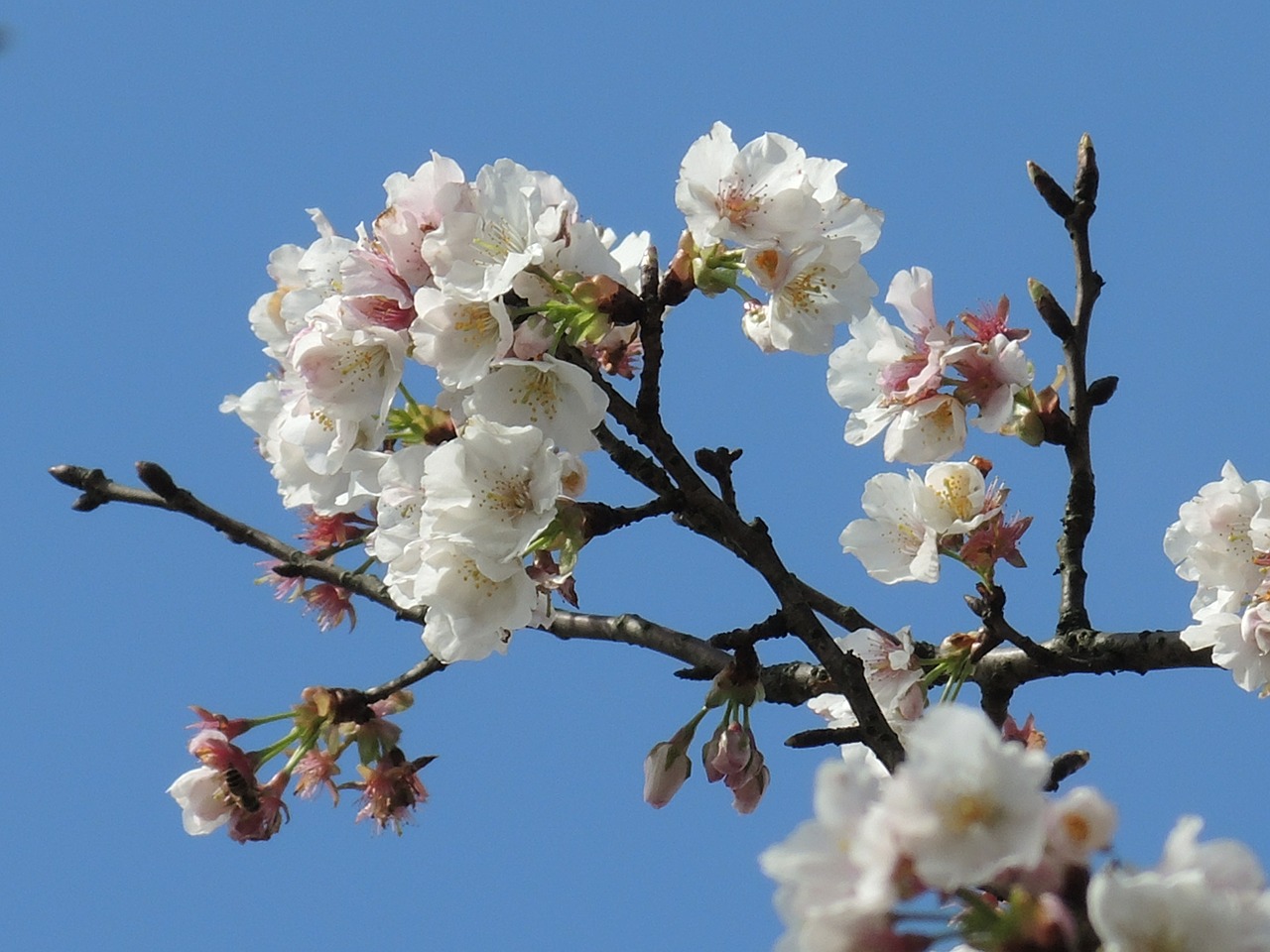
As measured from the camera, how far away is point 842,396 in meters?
3.29

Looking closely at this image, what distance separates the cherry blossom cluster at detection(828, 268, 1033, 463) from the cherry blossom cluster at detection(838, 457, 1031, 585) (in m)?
0.13

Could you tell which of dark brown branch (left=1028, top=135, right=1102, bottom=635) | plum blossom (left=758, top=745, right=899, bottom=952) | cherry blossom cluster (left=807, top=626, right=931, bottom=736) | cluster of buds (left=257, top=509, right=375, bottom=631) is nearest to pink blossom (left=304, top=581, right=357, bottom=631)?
cluster of buds (left=257, top=509, right=375, bottom=631)

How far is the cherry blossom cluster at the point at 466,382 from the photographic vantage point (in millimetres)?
2549

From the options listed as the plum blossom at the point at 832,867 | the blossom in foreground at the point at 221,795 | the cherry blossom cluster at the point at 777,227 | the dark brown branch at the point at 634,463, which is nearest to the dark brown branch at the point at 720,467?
the dark brown branch at the point at 634,463

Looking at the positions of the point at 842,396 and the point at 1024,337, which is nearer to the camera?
the point at 1024,337

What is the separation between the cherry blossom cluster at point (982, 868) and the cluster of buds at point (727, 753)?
1.26 metres

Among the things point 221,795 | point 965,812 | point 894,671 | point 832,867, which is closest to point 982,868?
point 965,812

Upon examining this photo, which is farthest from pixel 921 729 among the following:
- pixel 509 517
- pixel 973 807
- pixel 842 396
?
pixel 842 396

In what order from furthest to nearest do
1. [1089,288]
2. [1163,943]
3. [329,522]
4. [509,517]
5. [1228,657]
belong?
1. [329,522]
2. [1089,288]
3. [1228,657]
4. [509,517]
5. [1163,943]

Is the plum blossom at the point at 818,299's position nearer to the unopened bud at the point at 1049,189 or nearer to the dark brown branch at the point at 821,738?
the unopened bud at the point at 1049,189

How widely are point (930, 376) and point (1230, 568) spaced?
817mm

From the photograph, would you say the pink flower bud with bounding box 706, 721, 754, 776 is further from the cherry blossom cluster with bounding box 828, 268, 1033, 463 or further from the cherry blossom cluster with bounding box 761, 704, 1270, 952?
the cherry blossom cluster with bounding box 761, 704, 1270, 952

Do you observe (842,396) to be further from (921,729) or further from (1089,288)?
(921,729)

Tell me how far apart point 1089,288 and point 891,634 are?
→ 91 cm
